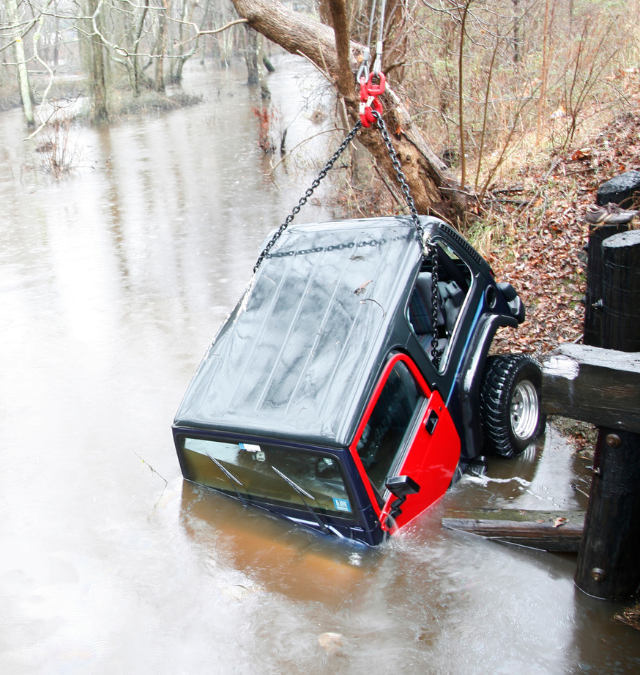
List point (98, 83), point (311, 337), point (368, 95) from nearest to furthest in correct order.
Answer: point (311, 337) < point (368, 95) < point (98, 83)

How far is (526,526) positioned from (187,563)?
232 cm

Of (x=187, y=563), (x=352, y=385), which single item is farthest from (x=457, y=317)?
(x=187, y=563)

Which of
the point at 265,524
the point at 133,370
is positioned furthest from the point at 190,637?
the point at 133,370

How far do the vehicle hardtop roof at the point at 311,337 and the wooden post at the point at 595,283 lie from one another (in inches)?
49.2

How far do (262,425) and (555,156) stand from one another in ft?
23.8

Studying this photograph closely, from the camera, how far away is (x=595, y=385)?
341 cm

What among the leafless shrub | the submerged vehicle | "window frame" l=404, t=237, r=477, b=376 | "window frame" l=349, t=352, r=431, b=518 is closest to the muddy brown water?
the submerged vehicle

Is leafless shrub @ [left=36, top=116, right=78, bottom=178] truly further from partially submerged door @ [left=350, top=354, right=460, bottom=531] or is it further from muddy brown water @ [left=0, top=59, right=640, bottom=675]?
partially submerged door @ [left=350, top=354, right=460, bottom=531]

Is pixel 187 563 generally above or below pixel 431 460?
below

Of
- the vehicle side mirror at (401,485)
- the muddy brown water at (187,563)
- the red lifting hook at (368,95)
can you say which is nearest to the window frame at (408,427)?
the vehicle side mirror at (401,485)

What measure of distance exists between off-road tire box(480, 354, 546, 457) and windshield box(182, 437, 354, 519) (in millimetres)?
1665

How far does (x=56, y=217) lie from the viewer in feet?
48.8

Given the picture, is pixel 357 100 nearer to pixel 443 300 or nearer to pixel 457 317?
pixel 443 300

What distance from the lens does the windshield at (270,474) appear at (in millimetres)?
4195
